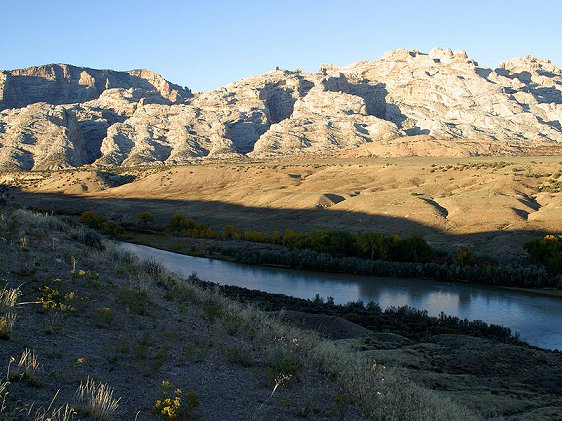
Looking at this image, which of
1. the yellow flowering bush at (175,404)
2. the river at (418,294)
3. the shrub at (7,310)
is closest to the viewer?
the yellow flowering bush at (175,404)

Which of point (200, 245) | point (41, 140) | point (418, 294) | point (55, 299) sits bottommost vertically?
point (418, 294)

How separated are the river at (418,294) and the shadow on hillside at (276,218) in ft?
33.2

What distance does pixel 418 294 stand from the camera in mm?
39625

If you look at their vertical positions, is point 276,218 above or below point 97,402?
below

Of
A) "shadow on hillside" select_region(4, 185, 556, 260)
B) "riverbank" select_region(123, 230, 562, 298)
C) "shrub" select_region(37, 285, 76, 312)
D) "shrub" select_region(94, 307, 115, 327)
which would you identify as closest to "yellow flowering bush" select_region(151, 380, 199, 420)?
"shrub" select_region(94, 307, 115, 327)

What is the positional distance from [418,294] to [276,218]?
33362 millimetres

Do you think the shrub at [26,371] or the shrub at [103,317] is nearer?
the shrub at [26,371]

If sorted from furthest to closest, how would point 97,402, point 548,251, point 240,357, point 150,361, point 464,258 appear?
point 464,258
point 548,251
point 240,357
point 150,361
point 97,402

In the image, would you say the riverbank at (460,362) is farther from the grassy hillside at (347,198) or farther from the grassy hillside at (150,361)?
the grassy hillside at (347,198)

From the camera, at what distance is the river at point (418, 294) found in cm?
3284

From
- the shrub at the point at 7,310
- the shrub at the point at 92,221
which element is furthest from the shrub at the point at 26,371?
the shrub at the point at 92,221

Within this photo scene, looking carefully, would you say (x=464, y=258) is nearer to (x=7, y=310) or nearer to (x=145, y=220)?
(x=145, y=220)

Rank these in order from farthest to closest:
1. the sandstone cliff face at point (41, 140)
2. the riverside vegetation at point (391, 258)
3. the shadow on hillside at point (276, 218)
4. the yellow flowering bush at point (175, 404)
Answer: the sandstone cliff face at point (41, 140)
the shadow on hillside at point (276, 218)
the riverside vegetation at point (391, 258)
the yellow flowering bush at point (175, 404)

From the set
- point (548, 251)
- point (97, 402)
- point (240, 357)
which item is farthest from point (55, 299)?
point (548, 251)
